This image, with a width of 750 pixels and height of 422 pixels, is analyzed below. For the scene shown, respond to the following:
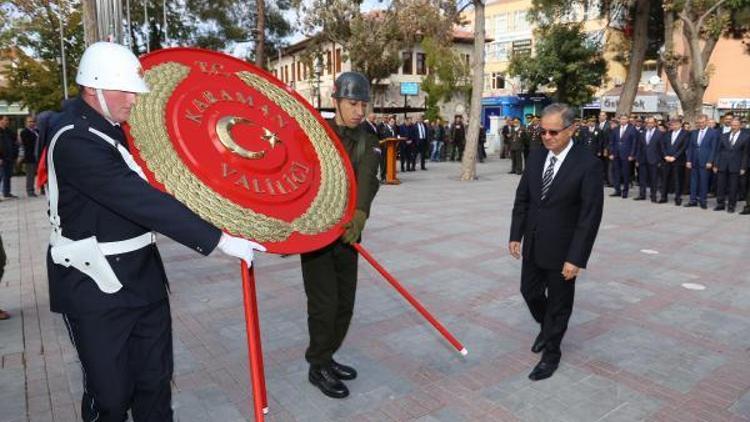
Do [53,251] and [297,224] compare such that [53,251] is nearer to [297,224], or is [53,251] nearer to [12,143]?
[297,224]

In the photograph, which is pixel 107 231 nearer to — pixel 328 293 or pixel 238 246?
pixel 238 246

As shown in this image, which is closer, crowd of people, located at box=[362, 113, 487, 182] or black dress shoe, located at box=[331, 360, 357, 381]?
black dress shoe, located at box=[331, 360, 357, 381]

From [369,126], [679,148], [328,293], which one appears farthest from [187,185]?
[679,148]

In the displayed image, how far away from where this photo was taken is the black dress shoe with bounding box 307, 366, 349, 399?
3.59 metres

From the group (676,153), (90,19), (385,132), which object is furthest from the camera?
(385,132)

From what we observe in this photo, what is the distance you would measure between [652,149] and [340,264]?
11.1 metres

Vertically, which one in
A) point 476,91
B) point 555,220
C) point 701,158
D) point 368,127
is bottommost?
point 555,220

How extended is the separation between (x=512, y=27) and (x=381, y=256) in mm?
49886

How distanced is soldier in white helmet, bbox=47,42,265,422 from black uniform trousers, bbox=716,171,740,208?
39.1 ft

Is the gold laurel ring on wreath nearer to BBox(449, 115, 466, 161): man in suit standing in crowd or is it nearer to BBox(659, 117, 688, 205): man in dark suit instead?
BBox(659, 117, 688, 205): man in dark suit

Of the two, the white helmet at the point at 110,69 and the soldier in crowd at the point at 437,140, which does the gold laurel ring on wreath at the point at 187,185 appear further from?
the soldier in crowd at the point at 437,140

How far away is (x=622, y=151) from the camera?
517 inches

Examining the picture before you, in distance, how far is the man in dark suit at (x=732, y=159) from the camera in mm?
11008

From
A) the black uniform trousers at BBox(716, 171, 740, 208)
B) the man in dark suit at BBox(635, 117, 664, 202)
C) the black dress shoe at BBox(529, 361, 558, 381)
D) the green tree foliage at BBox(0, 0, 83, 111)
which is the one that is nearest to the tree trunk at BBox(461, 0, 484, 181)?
the man in dark suit at BBox(635, 117, 664, 202)
